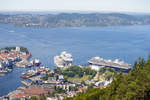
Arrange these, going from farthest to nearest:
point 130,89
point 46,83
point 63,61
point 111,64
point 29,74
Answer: point 63,61
point 111,64
point 29,74
point 46,83
point 130,89

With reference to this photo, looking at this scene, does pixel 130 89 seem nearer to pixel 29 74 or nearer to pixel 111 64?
pixel 29 74

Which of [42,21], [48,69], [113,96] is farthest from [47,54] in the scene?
[42,21]

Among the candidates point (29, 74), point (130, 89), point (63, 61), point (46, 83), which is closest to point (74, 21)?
point (63, 61)

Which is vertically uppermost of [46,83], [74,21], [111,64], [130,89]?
[130,89]

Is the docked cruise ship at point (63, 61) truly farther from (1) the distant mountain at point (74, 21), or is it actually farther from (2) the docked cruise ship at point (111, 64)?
(1) the distant mountain at point (74, 21)

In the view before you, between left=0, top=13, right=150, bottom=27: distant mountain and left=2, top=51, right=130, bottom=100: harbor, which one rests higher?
left=0, top=13, right=150, bottom=27: distant mountain

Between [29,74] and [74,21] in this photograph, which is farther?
[74,21]

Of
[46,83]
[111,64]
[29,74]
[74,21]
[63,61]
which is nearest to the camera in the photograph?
[46,83]

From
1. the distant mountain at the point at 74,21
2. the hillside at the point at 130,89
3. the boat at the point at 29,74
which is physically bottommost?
the boat at the point at 29,74

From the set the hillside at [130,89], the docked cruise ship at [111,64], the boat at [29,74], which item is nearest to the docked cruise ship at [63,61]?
the docked cruise ship at [111,64]

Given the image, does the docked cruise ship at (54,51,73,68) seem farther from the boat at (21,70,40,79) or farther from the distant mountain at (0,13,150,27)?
the distant mountain at (0,13,150,27)

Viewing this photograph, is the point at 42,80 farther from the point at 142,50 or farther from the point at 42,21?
the point at 42,21

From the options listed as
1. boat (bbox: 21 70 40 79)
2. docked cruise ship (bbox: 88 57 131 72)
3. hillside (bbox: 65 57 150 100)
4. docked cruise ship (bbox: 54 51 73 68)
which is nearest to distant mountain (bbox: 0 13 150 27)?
docked cruise ship (bbox: 54 51 73 68)
